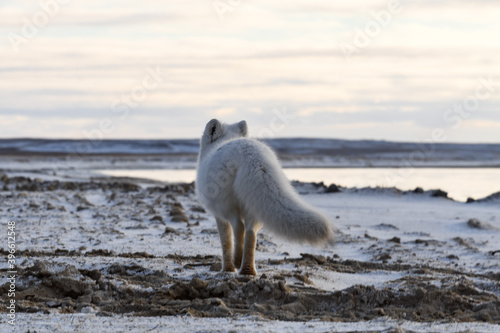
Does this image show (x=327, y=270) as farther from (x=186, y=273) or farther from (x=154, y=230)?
(x=154, y=230)

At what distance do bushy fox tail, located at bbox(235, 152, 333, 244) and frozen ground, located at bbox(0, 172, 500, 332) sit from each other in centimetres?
52

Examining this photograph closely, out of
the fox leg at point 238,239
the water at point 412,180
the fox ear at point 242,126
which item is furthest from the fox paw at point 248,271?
the water at point 412,180

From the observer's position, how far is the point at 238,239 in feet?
22.1

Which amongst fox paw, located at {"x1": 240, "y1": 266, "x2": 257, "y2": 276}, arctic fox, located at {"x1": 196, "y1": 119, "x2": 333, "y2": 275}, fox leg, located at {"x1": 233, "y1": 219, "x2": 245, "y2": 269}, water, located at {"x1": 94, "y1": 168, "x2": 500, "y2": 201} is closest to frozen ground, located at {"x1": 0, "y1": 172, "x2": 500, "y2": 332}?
fox paw, located at {"x1": 240, "y1": 266, "x2": 257, "y2": 276}

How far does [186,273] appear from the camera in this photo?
22.3ft

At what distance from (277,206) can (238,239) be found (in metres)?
0.99

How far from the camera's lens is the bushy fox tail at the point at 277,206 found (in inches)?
220

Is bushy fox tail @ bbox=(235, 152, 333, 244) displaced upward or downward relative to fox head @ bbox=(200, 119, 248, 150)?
downward

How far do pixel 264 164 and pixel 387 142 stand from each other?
91.1 metres

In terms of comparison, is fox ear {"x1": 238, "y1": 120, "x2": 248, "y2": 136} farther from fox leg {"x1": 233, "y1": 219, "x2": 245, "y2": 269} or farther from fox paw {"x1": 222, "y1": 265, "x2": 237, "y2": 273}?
fox paw {"x1": 222, "y1": 265, "x2": 237, "y2": 273}

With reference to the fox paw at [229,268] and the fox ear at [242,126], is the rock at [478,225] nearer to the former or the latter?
the fox ear at [242,126]

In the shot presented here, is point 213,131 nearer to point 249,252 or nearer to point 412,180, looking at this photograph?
point 249,252

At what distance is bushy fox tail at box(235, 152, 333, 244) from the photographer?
5594 mm

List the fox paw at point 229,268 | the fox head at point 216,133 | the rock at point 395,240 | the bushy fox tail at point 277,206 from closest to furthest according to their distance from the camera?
the bushy fox tail at point 277,206, the fox paw at point 229,268, the fox head at point 216,133, the rock at point 395,240
